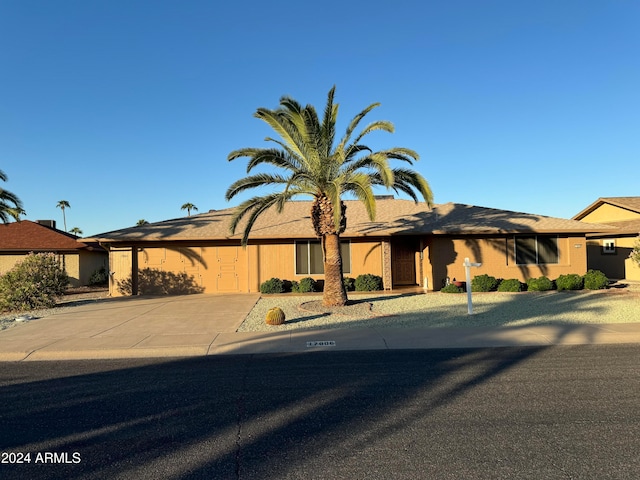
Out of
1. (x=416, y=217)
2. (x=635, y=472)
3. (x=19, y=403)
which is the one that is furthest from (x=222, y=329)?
(x=416, y=217)

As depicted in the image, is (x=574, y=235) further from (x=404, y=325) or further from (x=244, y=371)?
(x=244, y=371)

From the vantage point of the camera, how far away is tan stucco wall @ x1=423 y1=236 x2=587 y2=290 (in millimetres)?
20844

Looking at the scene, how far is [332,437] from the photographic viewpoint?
189 inches

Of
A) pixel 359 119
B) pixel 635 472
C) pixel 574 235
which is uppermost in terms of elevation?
pixel 359 119

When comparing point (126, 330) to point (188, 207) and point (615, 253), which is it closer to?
point (615, 253)

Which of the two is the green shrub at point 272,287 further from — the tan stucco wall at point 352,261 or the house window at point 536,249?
the house window at point 536,249

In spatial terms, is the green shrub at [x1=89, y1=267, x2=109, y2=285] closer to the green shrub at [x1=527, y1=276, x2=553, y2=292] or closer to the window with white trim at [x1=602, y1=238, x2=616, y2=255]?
the green shrub at [x1=527, y1=276, x2=553, y2=292]

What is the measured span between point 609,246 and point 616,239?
0.66 metres

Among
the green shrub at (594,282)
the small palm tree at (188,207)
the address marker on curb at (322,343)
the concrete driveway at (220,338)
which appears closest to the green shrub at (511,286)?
the green shrub at (594,282)

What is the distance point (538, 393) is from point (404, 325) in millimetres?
5836

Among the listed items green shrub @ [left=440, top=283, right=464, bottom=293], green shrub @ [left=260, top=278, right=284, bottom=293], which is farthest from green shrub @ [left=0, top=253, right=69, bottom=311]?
green shrub @ [left=440, top=283, right=464, bottom=293]

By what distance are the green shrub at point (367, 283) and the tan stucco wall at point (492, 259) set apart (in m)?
2.68

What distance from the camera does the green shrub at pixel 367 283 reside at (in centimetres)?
2042

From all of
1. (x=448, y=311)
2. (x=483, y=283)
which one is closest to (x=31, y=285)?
(x=448, y=311)
